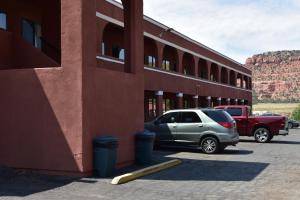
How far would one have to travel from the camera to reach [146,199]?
32.6ft

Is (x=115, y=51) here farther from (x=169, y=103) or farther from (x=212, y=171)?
(x=212, y=171)

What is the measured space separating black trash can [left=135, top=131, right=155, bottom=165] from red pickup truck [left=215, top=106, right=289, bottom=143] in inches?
457

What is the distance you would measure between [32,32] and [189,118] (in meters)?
7.66

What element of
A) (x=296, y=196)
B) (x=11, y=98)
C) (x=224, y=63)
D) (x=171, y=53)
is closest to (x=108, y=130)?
(x=11, y=98)

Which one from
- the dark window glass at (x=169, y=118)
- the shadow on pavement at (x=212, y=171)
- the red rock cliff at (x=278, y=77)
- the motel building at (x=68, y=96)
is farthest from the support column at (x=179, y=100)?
the red rock cliff at (x=278, y=77)

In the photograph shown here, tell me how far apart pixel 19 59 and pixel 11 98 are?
10.4ft

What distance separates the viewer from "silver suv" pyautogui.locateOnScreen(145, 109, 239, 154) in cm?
1950

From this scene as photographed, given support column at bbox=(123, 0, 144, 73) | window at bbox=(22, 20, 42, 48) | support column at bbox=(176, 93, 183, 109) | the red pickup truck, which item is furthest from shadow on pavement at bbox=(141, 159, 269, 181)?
support column at bbox=(176, 93, 183, 109)

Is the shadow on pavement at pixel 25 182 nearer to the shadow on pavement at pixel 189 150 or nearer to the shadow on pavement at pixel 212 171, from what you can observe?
the shadow on pavement at pixel 212 171

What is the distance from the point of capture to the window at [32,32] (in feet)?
66.8

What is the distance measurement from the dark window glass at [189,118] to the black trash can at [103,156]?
761 cm

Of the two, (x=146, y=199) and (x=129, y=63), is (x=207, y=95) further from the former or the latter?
(x=146, y=199)

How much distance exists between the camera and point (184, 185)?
38.7 feet

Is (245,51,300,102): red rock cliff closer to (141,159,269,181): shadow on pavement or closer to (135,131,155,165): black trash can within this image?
(141,159,269,181): shadow on pavement
